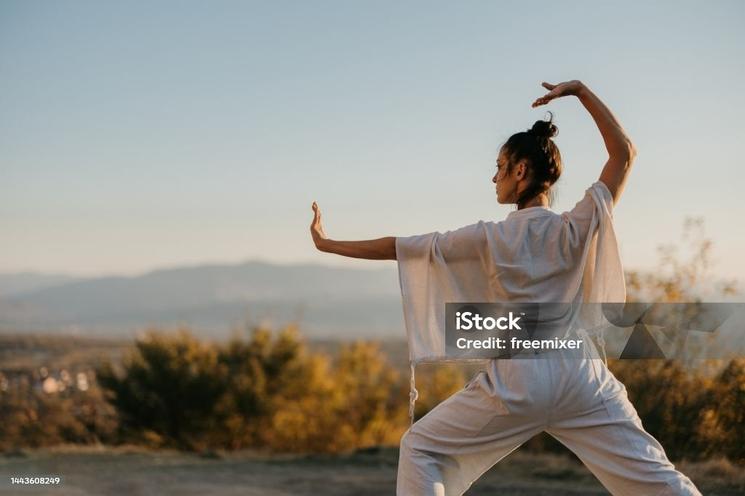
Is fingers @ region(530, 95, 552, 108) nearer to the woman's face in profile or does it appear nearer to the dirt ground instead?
the woman's face in profile

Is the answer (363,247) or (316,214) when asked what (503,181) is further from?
(316,214)

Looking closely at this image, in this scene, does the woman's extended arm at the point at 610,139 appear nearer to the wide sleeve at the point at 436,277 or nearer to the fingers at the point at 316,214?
the wide sleeve at the point at 436,277

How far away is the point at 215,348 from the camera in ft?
41.7

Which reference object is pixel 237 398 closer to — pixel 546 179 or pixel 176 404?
pixel 176 404

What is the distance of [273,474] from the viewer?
7.12 m

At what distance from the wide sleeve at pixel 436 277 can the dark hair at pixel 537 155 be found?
210mm

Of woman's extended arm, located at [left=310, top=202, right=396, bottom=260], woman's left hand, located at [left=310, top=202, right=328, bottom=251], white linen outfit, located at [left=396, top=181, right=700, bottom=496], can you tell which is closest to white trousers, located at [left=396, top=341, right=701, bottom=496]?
white linen outfit, located at [left=396, top=181, right=700, bottom=496]

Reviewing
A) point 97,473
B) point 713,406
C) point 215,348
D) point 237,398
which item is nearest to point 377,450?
point 97,473

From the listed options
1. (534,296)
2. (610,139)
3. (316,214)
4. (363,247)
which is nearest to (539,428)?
(534,296)

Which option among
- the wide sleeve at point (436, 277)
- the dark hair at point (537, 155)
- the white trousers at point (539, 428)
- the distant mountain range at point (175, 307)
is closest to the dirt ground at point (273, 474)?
the white trousers at point (539, 428)

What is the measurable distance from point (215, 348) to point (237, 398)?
3.43 feet

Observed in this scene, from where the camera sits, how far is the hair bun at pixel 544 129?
2.93m

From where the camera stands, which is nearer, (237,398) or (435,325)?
(435,325)

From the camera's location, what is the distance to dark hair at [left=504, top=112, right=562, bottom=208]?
290 centimetres
